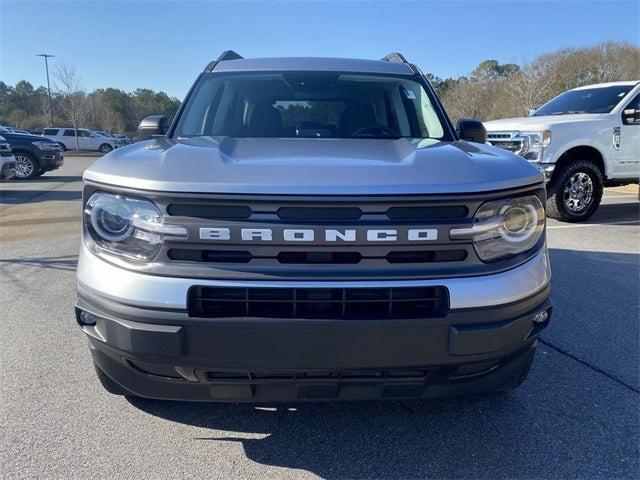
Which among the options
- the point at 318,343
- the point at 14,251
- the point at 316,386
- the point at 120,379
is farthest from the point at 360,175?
the point at 14,251

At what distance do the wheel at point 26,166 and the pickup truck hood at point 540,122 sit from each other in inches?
503

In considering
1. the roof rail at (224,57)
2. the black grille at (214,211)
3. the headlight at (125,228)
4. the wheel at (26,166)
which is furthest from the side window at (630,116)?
the wheel at (26,166)

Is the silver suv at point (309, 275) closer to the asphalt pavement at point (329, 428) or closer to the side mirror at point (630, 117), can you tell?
the asphalt pavement at point (329, 428)

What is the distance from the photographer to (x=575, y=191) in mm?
8172

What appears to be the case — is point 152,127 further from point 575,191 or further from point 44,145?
point 44,145

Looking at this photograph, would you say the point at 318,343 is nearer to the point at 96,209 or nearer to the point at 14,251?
the point at 96,209

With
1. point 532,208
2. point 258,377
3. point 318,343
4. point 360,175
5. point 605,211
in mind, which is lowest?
point 605,211

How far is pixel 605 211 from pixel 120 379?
9559mm

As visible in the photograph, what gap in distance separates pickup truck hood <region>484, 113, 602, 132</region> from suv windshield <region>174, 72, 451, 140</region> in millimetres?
5054

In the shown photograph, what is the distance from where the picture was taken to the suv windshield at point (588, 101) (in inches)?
339

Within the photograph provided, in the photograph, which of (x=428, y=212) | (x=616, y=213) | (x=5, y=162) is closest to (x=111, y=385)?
(x=428, y=212)

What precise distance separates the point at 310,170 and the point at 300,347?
2.16 ft

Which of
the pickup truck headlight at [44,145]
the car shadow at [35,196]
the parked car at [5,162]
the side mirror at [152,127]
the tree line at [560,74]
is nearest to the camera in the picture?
the side mirror at [152,127]

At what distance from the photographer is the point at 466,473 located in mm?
2291
